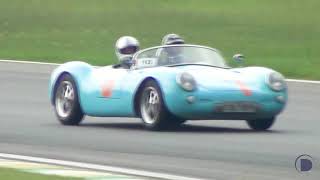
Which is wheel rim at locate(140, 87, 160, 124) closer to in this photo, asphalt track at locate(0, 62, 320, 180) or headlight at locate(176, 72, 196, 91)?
asphalt track at locate(0, 62, 320, 180)

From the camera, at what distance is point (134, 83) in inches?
624

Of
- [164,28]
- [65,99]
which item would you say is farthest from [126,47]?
[164,28]

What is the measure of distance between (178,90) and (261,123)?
1481 millimetres

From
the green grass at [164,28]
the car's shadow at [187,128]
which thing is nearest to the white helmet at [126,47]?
the car's shadow at [187,128]

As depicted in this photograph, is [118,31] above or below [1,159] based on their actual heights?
above

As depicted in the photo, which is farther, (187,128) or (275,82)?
(187,128)

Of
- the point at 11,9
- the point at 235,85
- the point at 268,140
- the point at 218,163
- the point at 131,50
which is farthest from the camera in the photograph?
the point at 11,9

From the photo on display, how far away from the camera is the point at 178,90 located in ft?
49.3

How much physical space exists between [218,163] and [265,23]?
31.7 metres

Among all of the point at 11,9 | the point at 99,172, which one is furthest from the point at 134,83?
the point at 11,9

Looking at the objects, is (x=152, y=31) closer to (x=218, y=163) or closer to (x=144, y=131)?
(x=144, y=131)

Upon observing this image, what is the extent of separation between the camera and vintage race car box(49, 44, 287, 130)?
1508 cm

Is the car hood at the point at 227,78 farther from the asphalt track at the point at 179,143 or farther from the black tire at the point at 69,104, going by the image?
the black tire at the point at 69,104

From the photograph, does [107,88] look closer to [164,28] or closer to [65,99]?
[65,99]
